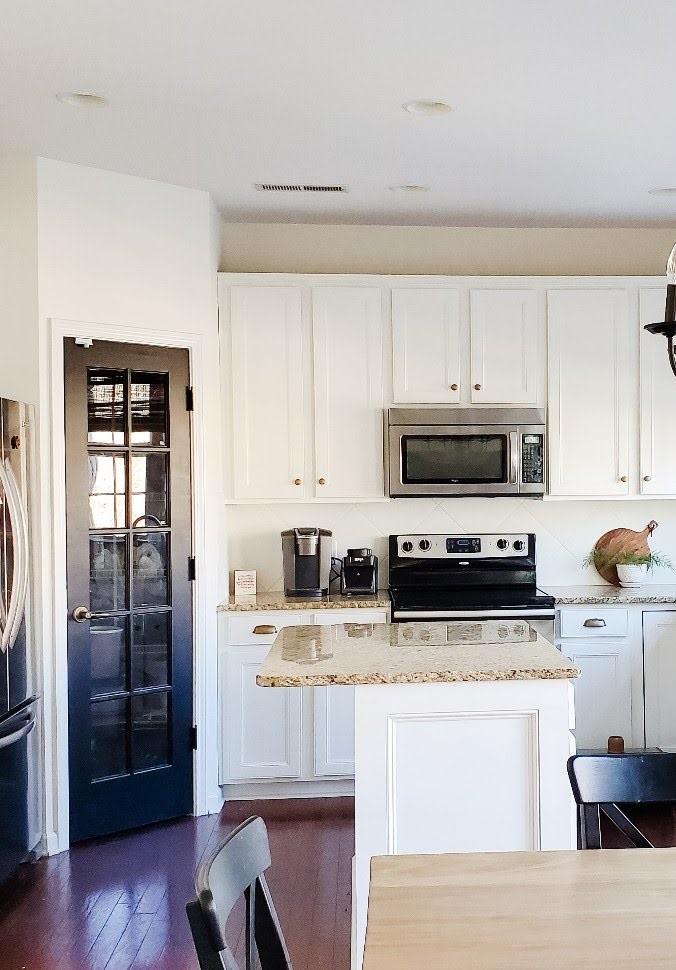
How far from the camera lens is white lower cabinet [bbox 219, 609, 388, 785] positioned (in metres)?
4.41

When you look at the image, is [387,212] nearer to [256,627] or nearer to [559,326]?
[559,326]

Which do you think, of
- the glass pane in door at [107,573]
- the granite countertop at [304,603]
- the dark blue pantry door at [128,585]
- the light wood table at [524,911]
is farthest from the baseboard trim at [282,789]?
the light wood table at [524,911]

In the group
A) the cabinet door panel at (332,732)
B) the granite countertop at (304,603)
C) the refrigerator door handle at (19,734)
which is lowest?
the cabinet door panel at (332,732)

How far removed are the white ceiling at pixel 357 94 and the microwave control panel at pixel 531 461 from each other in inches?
46.4

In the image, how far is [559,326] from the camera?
4.82 metres

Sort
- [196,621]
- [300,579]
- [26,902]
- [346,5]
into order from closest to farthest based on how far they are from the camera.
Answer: [346,5] < [26,902] < [196,621] < [300,579]

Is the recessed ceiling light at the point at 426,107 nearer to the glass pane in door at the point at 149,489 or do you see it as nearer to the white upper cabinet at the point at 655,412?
the glass pane in door at the point at 149,489

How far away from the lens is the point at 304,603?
175 inches

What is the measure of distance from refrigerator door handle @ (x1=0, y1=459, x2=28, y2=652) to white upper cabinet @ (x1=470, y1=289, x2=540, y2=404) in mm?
2313

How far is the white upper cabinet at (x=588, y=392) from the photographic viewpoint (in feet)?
15.8

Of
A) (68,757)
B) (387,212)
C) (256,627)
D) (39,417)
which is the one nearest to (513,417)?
(387,212)

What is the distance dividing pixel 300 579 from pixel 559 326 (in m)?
1.83

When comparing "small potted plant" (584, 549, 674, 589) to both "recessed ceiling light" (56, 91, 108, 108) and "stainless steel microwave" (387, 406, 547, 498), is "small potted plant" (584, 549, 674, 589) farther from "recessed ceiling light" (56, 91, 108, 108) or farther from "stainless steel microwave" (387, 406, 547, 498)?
"recessed ceiling light" (56, 91, 108, 108)

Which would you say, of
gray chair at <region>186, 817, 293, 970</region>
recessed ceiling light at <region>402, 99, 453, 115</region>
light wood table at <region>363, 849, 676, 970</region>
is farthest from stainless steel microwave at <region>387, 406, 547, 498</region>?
gray chair at <region>186, 817, 293, 970</region>
